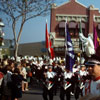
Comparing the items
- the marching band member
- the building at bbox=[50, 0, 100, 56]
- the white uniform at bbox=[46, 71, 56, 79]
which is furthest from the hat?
the building at bbox=[50, 0, 100, 56]

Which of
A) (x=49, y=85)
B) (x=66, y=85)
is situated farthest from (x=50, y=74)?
(x=66, y=85)

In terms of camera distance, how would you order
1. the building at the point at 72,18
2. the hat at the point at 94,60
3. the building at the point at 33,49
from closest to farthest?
the hat at the point at 94,60 → the building at the point at 72,18 → the building at the point at 33,49

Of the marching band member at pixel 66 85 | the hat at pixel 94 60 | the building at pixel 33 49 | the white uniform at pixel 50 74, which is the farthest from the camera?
the building at pixel 33 49

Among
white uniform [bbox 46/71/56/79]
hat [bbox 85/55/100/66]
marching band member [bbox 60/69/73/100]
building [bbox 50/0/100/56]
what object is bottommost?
marching band member [bbox 60/69/73/100]

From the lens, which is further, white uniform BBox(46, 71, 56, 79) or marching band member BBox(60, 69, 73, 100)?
white uniform BBox(46, 71, 56, 79)

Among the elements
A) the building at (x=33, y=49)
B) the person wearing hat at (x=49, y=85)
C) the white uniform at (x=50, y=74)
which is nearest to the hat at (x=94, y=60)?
the person wearing hat at (x=49, y=85)

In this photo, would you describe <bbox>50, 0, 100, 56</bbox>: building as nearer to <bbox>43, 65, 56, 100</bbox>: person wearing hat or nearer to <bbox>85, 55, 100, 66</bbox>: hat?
<bbox>43, 65, 56, 100</bbox>: person wearing hat

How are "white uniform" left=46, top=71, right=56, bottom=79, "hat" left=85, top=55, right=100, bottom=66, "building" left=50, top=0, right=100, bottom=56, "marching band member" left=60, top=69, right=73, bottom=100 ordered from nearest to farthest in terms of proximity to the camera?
"hat" left=85, top=55, right=100, bottom=66 < "marching band member" left=60, top=69, right=73, bottom=100 < "white uniform" left=46, top=71, right=56, bottom=79 < "building" left=50, top=0, right=100, bottom=56

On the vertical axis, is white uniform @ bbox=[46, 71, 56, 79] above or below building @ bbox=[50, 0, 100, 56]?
below

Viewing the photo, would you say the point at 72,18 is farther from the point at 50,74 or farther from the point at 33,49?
the point at 50,74

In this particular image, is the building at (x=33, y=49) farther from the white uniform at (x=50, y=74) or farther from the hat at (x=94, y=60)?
the hat at (x=94, y=60)

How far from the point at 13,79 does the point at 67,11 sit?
3714 centimetres

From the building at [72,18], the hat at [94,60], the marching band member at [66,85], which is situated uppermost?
the building at [72,18]

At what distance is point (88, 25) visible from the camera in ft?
143
